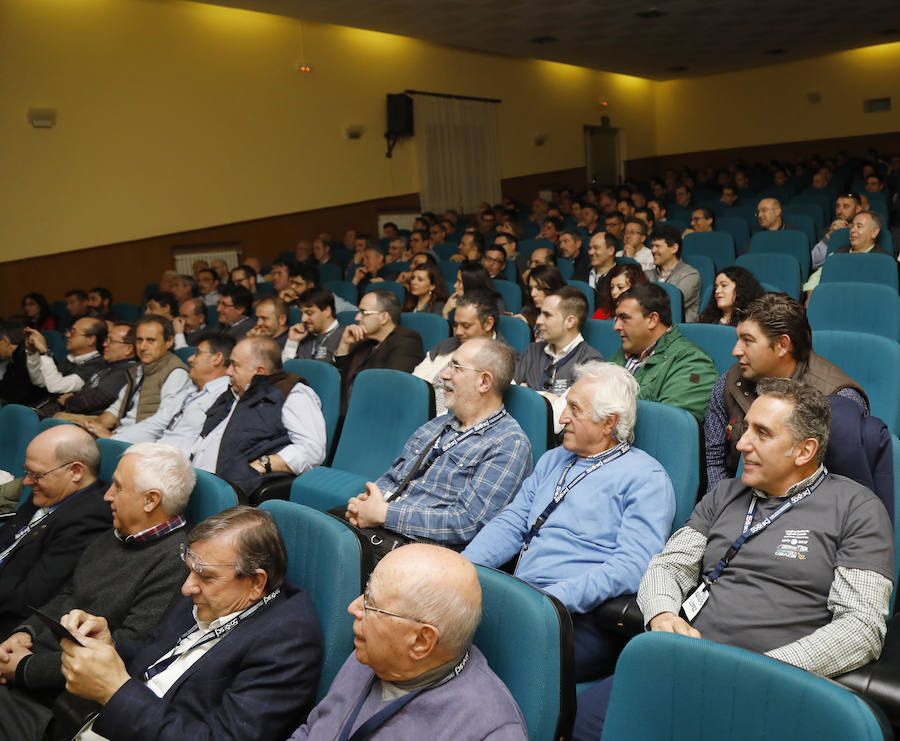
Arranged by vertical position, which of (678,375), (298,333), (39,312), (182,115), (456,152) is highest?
(182,115)

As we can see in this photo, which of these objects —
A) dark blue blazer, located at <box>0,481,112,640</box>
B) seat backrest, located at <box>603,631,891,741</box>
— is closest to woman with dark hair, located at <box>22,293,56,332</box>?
dark blue blazer, located at <box>0,481,112,640</box>

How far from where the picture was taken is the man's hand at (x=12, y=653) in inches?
76.6

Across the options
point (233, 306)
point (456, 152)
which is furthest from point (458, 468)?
point (456, 152)

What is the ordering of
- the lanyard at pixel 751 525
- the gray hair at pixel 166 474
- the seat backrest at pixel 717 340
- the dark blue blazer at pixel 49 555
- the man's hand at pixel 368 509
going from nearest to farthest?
the lanyard at pixel 751 525 → the gray hair at pixel 166 474 → the dark blue blazer at pixel 49 555 → the man's hand at pixel 368 509 → the seat backrest at pixel 717 340

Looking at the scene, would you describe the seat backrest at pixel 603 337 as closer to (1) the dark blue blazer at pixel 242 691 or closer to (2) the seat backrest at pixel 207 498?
(2) the seat backrest at pixel 207 498

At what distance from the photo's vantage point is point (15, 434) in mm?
3354

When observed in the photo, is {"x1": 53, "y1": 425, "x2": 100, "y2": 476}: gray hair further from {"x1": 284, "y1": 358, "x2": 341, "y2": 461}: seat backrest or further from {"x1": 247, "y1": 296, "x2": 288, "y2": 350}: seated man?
{"x1": 247, "y1": 296, "x2": 288, "y2": 350}: seated man

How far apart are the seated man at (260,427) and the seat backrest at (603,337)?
1.30m

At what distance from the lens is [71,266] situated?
789cm

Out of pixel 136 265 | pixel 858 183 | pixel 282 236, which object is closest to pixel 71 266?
pixel 136 265

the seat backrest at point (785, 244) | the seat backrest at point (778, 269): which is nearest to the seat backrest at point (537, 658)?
the seat backrest at point (778, 269)

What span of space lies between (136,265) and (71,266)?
0.67 meters

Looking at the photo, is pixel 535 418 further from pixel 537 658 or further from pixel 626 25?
pixel 626 25

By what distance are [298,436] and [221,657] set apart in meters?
1.53
